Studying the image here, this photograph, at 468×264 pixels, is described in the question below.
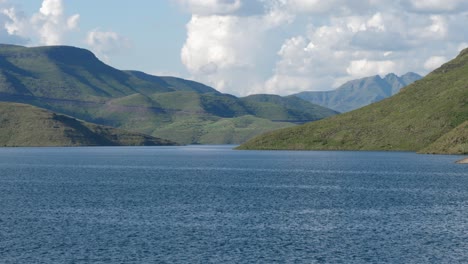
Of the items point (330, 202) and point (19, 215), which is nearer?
point (19, 215)

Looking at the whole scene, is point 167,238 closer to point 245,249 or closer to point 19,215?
point 245,249

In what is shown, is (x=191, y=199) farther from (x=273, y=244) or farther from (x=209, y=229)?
(x=273, y=244)

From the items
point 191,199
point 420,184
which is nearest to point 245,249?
point 191,199

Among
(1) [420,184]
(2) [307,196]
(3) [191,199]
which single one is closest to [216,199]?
(3) [191,199]

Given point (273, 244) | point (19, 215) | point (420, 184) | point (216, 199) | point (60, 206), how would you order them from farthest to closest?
1. point (420, 184)
2. point (216, 199)
3. point (60, 206)
4. point (19, 215)
5. point (273, 244)

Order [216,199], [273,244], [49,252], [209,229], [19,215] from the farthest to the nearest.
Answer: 1. [216,199]
2. [19,215]
3. [209,229]
4. [273,244]
5. [49,252]

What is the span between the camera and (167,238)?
266ft

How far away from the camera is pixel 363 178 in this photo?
180625 millimetres

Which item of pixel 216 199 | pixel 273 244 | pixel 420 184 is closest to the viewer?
pixel 273 244

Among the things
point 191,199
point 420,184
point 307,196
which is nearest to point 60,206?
point 191,199

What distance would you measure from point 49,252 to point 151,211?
115ft

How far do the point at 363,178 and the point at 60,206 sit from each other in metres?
93.4

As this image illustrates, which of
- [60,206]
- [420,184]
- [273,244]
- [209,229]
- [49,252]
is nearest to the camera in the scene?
[49,252]

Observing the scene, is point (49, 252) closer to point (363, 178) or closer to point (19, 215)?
point (19, 215)
